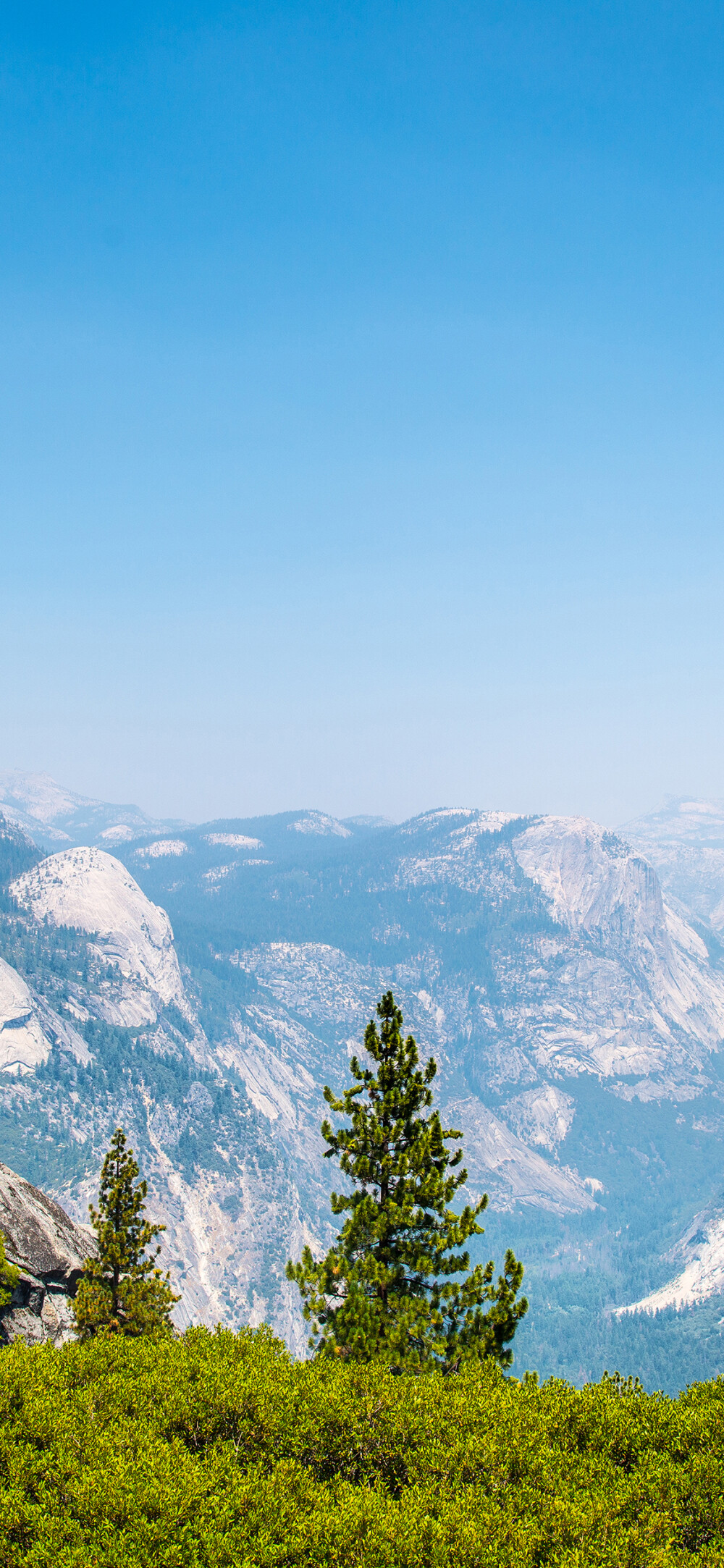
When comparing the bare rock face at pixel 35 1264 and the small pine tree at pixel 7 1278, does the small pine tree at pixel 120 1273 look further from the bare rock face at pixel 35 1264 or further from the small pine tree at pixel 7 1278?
the small pine tree at pixel 7 1278

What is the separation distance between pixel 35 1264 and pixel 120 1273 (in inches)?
294

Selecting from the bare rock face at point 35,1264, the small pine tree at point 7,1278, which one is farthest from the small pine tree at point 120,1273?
the small pine tree at point 7,1278

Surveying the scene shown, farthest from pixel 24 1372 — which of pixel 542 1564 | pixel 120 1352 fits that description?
pixel 542 1564

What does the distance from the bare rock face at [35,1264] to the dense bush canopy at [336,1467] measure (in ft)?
51.2

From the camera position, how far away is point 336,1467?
21984 mm

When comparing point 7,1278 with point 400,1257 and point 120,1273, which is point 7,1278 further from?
point 400,1257

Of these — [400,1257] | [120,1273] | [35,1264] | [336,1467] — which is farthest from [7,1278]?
[336,1467]

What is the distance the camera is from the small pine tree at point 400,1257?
Answer: 31516 mm

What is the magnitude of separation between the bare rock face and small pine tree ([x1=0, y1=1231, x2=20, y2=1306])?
1000mm

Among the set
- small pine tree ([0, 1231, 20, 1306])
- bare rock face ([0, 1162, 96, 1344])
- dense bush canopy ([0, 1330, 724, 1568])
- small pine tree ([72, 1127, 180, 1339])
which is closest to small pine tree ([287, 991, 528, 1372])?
dense bush canopy ([0, 1330, 724, 1568])

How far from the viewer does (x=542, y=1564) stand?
17859 mm

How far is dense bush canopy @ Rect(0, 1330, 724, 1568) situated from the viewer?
58.4 feet

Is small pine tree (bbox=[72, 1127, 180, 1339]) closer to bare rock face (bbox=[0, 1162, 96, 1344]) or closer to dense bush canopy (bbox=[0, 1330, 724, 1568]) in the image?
bare rock face (bbox=[0, 1162, 96, 1344])

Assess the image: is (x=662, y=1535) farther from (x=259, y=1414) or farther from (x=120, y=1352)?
(x=120, y=1352)
